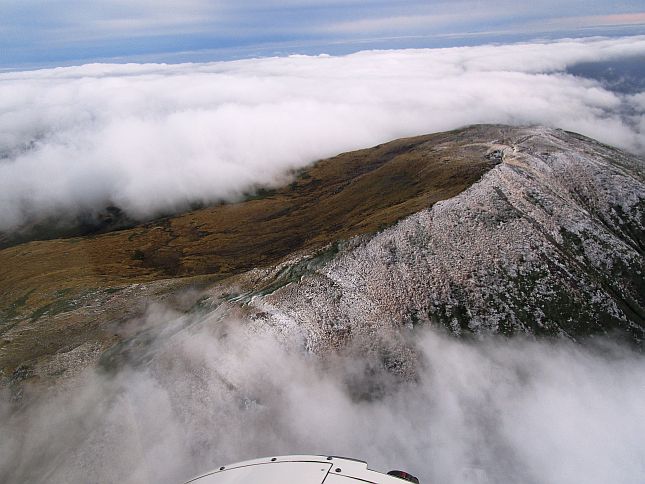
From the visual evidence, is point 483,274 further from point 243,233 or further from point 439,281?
point 243,233

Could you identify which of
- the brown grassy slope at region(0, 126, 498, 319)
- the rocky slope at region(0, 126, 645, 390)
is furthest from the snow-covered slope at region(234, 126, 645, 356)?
the brown grassy slope at region(0, 126, 498, 319)

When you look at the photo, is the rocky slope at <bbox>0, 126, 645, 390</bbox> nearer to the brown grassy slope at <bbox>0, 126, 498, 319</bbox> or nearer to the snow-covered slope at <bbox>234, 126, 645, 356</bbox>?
the snow-covered slope at <bbox>234, 126, 645, 356</bbox>

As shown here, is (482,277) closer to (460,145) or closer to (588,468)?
(588,468)

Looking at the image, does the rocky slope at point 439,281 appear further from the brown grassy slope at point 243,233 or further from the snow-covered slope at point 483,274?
the brown grassy slope at point 243,233

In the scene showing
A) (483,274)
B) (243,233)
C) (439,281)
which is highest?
(483,274)

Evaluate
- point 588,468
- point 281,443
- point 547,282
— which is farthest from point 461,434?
point 547,282

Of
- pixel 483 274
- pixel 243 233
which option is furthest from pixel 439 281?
pixel 243 233
